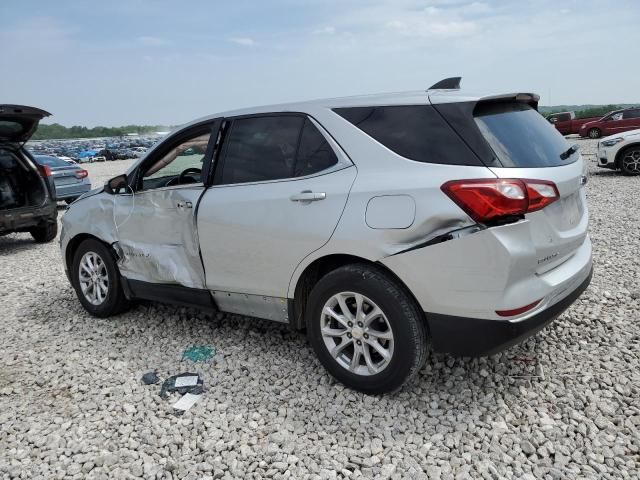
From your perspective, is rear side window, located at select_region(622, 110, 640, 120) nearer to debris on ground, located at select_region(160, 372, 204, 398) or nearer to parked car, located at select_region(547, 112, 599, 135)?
parked car, located at select_region(547, 112, 599, 135)

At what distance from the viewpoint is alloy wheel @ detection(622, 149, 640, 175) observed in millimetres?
12742

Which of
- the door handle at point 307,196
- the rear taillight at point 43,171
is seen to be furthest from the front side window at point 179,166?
the rear taillight at point 43,171

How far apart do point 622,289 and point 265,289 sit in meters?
3.33

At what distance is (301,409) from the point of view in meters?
3.18

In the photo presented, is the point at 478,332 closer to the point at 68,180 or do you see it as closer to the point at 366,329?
the point at 366,329

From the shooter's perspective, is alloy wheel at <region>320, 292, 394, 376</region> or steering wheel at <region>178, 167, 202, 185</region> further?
steering wheel at <region>178, 167, 202, 185</region>

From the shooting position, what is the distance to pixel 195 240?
383cm

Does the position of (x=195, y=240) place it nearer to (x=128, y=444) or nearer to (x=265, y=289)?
(x=265, y=289)

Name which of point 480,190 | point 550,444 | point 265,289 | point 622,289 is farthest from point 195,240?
point 622,289

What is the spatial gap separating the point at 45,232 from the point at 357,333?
24.8 feet

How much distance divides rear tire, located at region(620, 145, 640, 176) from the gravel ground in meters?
9.94

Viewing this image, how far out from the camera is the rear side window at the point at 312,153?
3.23 m

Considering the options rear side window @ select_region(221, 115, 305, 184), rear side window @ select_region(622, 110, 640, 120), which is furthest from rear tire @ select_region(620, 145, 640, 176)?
rear side window @ select_region(221, 115, 305, 184)

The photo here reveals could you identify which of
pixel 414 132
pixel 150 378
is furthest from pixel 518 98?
pixel 150 378
